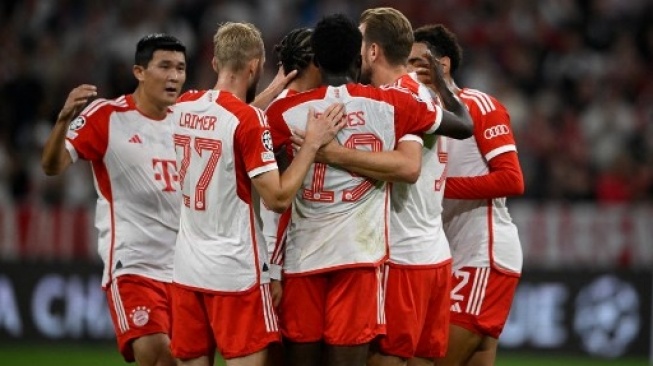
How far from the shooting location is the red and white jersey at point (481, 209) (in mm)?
7953

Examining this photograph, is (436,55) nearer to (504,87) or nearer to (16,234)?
(16,234)

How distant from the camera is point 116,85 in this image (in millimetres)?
16219

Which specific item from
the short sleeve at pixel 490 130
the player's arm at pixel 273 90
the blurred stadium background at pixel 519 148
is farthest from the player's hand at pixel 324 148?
the blurred stadium background at pixel 519 148

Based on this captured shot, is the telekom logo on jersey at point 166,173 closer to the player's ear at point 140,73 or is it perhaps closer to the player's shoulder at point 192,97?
the player's ear at point 140,73

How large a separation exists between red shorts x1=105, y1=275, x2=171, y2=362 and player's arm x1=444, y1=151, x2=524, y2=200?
1.93 metres

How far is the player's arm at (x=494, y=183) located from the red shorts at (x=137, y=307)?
6.33 ft

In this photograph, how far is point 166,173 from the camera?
837cm

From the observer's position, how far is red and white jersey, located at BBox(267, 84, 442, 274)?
22.5 ft

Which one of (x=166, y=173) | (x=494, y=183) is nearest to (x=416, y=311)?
(x=494, y=183)

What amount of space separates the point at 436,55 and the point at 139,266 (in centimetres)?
228

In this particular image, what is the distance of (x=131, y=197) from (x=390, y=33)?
217 cm

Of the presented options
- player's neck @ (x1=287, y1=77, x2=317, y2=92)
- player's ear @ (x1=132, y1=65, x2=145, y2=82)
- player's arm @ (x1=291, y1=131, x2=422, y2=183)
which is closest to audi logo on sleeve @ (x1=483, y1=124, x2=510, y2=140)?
player's arm @ (x1=291, y1=131, x2=422, y2=183)

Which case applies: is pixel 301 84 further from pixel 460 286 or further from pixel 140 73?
pixel 460 286

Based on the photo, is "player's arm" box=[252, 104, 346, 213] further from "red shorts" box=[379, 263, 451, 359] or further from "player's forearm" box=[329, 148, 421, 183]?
"red shorts" box=[379, 263, 451, 359]
